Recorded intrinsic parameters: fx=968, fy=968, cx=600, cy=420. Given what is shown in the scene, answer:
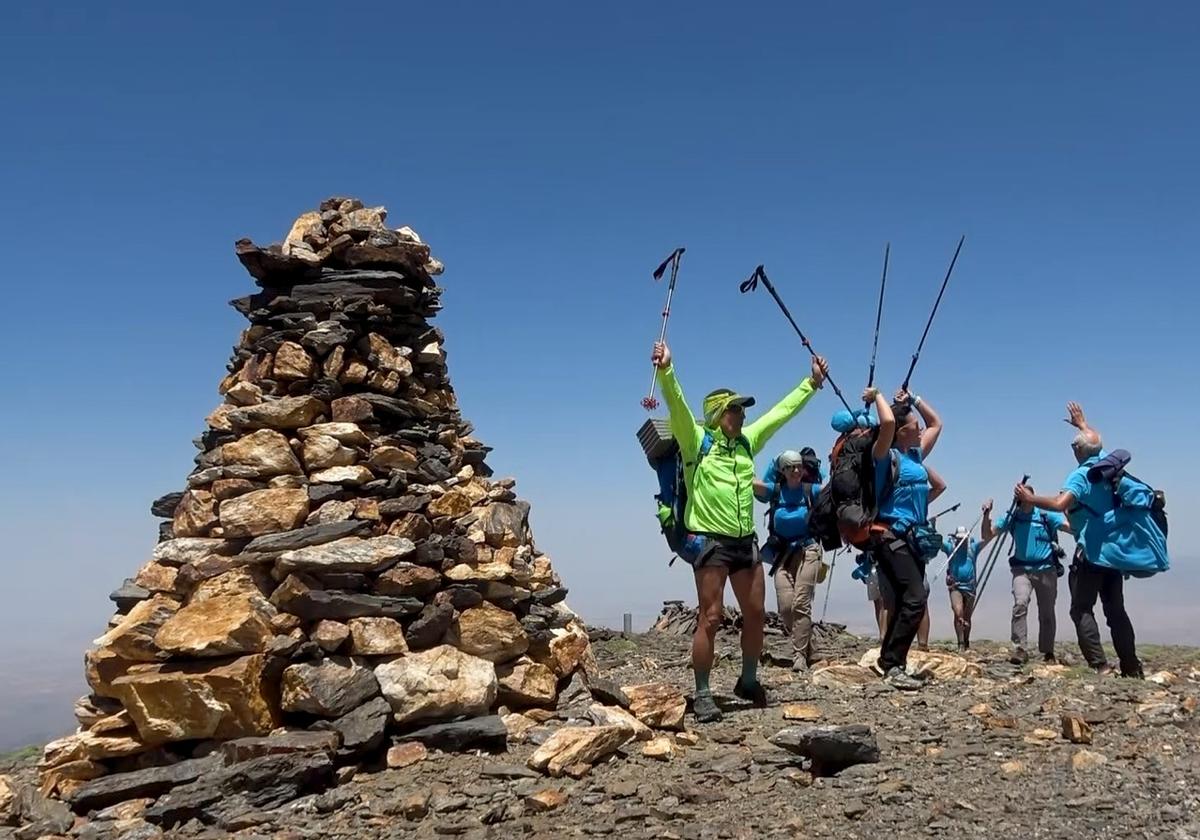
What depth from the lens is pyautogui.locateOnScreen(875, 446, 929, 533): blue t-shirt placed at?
8.32 meters

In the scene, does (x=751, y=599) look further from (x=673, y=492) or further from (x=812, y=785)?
(x=812, y=785)

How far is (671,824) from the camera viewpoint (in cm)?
535

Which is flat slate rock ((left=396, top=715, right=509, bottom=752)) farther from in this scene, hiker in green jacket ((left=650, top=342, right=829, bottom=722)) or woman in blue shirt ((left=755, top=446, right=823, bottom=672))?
woman in blue shirt ((left=755, top=446, right=823, bottom=672))

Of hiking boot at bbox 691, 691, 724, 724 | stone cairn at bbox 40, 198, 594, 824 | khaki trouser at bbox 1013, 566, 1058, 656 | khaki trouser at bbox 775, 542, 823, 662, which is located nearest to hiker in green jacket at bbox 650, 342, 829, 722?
hiking boot at bbox 691, 691, 724, 724

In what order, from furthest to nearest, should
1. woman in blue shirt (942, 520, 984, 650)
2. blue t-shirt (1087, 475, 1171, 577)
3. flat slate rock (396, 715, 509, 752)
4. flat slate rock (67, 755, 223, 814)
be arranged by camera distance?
woman in blue shirt (942, 520, 984, 650) < blue t-shirt (1087, 475, 1171, 577) < flat slate rock (396, 715, 509, 752) < flat slate rock (67, 755, 223, 814)

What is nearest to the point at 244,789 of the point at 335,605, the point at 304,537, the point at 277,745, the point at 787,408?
the point at 277,745

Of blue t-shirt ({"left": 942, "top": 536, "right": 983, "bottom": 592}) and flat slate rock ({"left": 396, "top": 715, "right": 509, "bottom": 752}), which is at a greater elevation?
blue t-shirt ({"left": 942, "top": 536, "right": 983, "bottom": 592})

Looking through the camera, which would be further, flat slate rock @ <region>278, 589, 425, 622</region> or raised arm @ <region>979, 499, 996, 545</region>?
raised arm @ <region>979, 499, 996, 545</region>

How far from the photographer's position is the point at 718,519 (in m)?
7.50

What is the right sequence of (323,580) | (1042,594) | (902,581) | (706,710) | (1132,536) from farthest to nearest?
(1042,594) → (1132,536) → (902,581) → (706,710) → (323,580)

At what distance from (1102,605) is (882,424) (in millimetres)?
3458

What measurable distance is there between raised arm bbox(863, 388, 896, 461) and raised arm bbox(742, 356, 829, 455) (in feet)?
1.44

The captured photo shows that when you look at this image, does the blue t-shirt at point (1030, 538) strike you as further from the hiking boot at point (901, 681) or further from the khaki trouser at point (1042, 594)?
the hiking boot at point (901, 681)

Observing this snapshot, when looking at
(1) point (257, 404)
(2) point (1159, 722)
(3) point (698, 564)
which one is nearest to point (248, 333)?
(1) point (257, 404)
